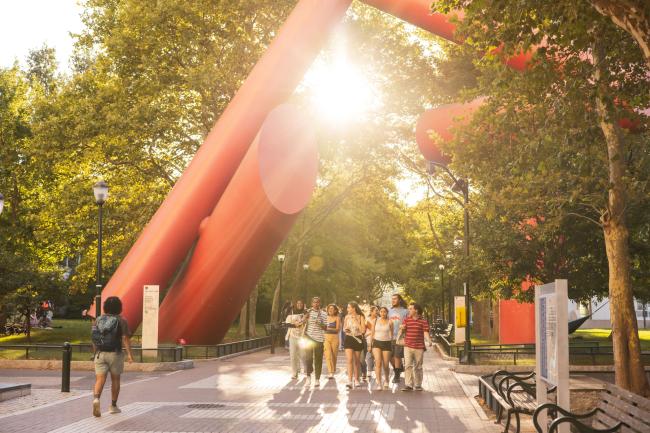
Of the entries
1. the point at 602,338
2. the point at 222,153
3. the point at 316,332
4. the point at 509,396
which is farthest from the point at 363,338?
the point at 602,338

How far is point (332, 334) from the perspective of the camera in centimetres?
1805

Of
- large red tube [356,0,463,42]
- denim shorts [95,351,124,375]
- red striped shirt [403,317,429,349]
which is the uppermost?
large red tube [356,0,463,42]

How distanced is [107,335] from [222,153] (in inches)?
523

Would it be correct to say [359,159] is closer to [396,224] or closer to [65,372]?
[396,224]

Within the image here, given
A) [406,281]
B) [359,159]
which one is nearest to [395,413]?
[359,159]

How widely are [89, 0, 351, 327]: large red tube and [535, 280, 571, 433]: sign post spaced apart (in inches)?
629

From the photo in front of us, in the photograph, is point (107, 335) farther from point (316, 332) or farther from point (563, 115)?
point (563, 115)

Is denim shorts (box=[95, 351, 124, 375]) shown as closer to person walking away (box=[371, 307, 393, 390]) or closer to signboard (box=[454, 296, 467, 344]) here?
person walking away (box=[371, 307, 393, 390])

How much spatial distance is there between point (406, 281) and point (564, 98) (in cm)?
5389

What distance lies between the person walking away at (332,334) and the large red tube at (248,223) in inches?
242

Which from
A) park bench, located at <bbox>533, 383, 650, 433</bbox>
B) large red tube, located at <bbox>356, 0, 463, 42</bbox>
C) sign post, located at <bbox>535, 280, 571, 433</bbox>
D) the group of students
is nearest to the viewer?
park bench, located at <bbox>533, 383, 650, 433</bbox>

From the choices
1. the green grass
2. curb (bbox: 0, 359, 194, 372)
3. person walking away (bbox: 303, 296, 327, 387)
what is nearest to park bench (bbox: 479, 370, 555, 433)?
person walking away (bbox: 303, 296, 327, 387)

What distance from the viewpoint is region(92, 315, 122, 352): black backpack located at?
40.3ft

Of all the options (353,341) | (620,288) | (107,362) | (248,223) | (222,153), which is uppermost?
(222,153)
